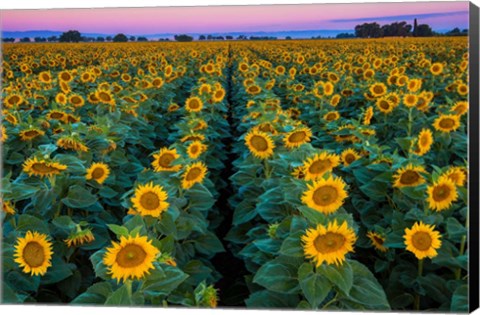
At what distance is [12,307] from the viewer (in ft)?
10.2

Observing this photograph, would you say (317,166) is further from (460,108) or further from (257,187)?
(460,108)

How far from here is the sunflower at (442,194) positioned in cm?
279

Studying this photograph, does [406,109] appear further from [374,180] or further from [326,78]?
[326,78]

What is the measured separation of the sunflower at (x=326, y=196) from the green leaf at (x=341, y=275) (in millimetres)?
260

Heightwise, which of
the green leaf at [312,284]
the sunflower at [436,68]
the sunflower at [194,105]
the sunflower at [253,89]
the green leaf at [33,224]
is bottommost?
the green leaf at [312,284]

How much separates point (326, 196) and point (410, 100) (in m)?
2.00

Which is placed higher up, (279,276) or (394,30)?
(394,30)

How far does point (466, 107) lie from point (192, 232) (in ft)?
5.16

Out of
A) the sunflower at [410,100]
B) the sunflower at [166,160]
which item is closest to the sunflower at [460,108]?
the sunflower at [410,100]

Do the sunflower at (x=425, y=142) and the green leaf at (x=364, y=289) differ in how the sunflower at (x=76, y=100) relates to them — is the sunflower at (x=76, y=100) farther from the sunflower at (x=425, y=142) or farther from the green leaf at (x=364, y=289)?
the green leaf at (x=364, y=289)

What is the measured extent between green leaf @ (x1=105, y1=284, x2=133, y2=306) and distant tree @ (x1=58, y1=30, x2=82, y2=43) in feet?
6.35

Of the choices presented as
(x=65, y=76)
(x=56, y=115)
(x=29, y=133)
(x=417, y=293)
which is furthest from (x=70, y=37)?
(x=417, y=293)

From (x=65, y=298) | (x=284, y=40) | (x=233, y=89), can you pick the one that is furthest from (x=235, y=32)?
(x=233, y=89)

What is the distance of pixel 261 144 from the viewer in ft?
11.4
